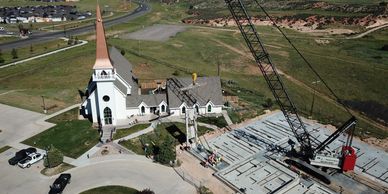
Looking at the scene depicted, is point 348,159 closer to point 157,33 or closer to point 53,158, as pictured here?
point 53,158

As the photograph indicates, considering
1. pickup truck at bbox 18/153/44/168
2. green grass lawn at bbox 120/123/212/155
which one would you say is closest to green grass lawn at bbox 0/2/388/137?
green grass lawn at bbox 120/123/212/155

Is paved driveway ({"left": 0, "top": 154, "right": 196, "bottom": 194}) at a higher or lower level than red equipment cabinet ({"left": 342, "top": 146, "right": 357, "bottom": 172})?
lower

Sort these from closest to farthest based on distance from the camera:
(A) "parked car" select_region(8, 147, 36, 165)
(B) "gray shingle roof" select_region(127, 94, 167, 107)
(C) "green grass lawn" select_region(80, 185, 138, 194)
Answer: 1. (C) "green grass lawn" select_region(80, 185, 138, 194)
2. (A) "parked car" select_region(8, 147, 36, 165)
3. (B) "gray shingle roof" select_region(127, 94, 167, 107)

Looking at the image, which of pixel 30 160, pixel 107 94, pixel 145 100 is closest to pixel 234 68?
pixel 145 100

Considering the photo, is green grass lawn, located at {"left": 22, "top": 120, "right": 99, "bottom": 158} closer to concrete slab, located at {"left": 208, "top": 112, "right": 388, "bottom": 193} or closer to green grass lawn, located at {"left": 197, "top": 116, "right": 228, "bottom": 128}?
green grass lawn, located at {"left": 197, "top": 116, "right": 228, "bottom": 128}

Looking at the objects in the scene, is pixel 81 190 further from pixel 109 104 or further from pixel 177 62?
pixel 177 62

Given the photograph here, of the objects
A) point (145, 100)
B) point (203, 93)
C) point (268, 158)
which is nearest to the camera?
point (268, 158)

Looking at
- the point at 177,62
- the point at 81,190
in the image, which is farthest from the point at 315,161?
the point at 177,62
